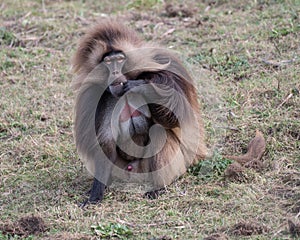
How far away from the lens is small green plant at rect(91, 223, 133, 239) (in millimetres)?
4980

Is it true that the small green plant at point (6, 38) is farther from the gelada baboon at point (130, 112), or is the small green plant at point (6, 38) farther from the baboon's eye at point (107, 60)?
the baboon's eye at point (107, 60)

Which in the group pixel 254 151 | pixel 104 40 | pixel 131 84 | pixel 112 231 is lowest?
pixel 254 151

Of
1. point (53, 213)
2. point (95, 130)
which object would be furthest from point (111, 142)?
point (53, 213)

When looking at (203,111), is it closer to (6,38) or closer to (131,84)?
(131,84)

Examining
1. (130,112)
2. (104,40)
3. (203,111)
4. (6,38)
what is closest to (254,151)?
(130,112)

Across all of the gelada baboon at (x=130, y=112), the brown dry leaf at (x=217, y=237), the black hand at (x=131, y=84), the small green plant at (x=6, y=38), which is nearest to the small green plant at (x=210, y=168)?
the gelada baboon at (x=130, y=112)

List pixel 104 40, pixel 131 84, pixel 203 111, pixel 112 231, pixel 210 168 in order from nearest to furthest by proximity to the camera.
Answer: pixel 112 231
pixel 131 84
pixel 104 40
pixel 210 168
pixel 203 111

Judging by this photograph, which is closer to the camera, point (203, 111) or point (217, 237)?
point (217, 237)

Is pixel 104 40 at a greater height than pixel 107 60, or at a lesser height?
greater

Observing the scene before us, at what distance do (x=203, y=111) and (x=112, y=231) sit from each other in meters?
2.66

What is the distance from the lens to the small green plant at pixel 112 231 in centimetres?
498

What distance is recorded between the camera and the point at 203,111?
734cm

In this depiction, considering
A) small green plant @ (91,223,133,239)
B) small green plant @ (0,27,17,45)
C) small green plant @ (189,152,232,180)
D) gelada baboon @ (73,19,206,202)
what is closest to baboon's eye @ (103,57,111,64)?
gelada baboon @ (73,19,206,202)

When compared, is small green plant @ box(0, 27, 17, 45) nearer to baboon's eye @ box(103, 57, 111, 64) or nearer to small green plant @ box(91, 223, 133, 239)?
baboon's eye @ box(103, 57, 111, 64)
